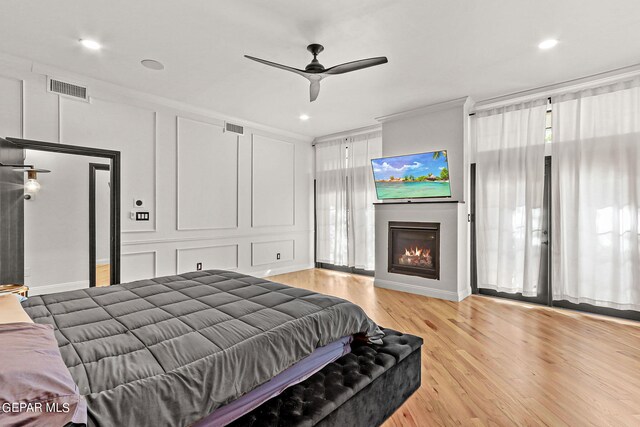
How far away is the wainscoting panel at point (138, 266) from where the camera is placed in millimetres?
4121

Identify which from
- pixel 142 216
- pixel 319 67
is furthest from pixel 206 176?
pixel 319 67

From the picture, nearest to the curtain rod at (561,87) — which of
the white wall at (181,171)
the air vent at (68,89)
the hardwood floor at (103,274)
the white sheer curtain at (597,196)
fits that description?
the white sheer curtain at (597,196)

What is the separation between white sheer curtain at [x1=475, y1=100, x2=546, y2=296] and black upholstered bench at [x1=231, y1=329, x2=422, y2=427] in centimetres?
279

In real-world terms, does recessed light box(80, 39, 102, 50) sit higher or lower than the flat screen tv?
higher

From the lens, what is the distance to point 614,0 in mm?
2391

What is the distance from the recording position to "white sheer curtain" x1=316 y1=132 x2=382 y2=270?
577 cm

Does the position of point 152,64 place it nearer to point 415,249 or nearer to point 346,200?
point 346,200

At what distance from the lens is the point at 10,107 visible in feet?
10.9

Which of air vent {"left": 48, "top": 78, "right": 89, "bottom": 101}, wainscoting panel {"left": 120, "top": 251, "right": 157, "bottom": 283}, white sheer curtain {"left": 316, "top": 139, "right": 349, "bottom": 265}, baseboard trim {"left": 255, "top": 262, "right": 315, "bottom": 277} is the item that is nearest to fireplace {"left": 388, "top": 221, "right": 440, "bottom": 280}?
white sheer curtain {"left": 316, "top": 139, "right": 349, "bottom": 265}

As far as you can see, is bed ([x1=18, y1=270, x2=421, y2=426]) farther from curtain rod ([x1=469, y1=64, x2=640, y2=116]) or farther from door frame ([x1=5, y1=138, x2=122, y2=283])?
curtain rod ([x1=469, y1=64, x2=640, y2=116])

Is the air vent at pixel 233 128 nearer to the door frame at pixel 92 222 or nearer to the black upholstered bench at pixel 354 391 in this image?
the door frame at pixel 92 222

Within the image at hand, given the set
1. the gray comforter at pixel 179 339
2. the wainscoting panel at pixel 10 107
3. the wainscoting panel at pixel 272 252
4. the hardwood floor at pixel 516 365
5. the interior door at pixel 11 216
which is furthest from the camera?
the wainscoting panel at pixel 272 252

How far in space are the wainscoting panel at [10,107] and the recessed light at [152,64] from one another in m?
1.33

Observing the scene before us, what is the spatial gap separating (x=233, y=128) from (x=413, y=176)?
3055 millimetres
